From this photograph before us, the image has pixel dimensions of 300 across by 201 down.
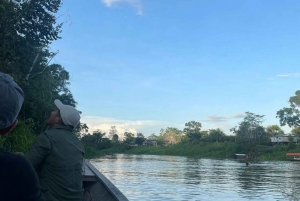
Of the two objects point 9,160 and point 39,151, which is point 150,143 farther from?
point 9,160

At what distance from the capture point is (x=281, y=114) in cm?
5619

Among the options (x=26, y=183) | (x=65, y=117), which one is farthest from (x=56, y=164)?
(x=26, y=183)

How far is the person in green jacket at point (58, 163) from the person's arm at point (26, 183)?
1016mm

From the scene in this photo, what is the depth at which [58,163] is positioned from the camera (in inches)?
81.7

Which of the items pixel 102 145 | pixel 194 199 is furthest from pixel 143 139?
pixel 194 199

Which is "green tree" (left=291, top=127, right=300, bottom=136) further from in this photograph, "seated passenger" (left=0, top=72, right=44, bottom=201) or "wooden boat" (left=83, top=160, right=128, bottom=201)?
"seated passenger" (left=0, top=72, right=44, bottom=201)

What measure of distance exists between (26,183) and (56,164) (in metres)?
1.10

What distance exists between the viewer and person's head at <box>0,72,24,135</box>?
102 centimetres

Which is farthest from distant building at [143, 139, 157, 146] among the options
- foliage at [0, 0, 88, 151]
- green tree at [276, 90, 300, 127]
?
foliage at [0, 0, 88, 151]

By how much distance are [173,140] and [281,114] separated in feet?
123

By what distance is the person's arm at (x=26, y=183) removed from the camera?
994mm

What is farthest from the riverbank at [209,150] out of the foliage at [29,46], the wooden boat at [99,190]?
the wooden boat at [99,190]

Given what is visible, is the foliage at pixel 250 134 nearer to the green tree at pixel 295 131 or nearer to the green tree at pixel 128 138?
the green tree at pixel 295 131

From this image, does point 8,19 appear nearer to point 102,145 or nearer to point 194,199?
point 194,199
